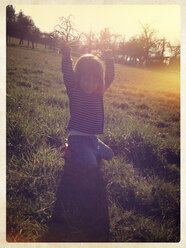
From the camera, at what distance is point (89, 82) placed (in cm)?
174

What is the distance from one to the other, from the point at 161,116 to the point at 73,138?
201cm

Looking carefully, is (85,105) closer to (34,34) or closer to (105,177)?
(105,177)

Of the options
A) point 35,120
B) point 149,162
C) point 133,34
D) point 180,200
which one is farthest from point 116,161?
point 133,34

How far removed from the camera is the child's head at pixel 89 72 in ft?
5.56

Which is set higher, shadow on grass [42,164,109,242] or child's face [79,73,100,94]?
child's face [79,73,100,94]

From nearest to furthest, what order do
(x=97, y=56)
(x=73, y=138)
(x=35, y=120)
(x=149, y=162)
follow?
(x=97, y=56) → (x=73, y=138) → (x=149, y=162) → (x=35, y=120)

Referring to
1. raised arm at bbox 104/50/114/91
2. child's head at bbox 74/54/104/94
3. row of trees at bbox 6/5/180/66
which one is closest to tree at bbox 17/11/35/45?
row of trees at bbox 6/5/180/66

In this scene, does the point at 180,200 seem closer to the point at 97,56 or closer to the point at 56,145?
the point at 56,145

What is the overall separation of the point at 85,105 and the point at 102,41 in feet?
2.36

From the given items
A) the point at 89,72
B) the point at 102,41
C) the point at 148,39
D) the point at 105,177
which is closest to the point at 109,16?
the point at 102,41

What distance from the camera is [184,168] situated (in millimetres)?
2008

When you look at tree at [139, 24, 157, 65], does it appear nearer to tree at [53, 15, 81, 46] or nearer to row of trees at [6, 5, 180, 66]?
row of trees at [6, 5, 180, 66]

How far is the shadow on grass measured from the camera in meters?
1.38

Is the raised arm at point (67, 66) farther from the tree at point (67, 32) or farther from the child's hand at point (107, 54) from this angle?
the child's hand at point (107, 54)
